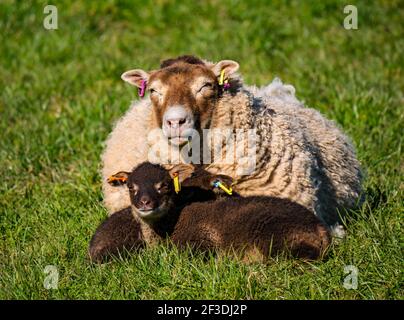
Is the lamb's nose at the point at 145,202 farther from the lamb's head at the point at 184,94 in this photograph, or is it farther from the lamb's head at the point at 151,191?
the lamb's head at the point at 184,94

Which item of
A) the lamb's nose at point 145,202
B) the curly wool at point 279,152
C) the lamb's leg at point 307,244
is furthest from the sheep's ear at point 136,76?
the lamb's leg at point 307,244

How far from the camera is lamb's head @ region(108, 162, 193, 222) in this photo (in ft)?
18.8

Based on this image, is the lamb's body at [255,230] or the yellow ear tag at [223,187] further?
the yellow ear tag at [223,187]

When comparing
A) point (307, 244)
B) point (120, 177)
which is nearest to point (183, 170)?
point (120, 177)

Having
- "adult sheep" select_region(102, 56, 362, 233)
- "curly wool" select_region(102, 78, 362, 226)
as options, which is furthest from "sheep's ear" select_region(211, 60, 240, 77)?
"curly wool" select_region(102, 78, 362, 226)

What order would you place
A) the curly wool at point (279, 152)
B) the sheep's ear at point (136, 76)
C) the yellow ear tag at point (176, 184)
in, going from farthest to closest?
the sheep's ear at point (136, 76) → the curly wool at point (279, 152) → the yellow ear tag at point (176, 184)

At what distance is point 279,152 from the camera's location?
21.0 ft

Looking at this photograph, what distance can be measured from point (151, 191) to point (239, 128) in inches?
40.1

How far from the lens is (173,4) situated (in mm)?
12664

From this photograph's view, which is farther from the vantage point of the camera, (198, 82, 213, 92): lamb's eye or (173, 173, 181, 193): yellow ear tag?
(198, 82, 213, 92): lamb's eye

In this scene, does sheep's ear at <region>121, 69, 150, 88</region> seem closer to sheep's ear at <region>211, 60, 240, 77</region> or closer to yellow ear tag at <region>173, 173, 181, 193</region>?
sheep's ear at <region>211, 60, 240, 77</region>

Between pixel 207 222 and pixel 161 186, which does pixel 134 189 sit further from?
pixel 207 222

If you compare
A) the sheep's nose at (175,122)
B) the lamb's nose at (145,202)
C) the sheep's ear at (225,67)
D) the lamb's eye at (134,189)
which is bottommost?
the lamb's nose at (145,202)

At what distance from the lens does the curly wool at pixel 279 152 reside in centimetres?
632
